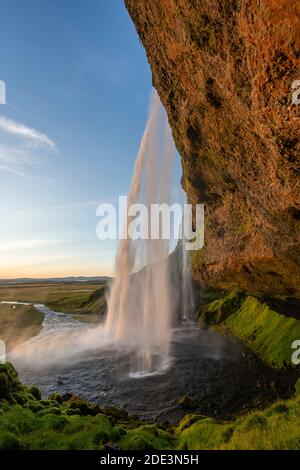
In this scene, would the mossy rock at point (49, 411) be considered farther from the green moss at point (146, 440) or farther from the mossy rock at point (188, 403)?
the mossy rock at point (188, 403)

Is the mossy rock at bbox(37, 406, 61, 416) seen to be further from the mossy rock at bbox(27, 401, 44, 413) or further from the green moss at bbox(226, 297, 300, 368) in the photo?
the green moss at bbox(226, 297, 300, 368)

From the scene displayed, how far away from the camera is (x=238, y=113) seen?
14219 millimetres

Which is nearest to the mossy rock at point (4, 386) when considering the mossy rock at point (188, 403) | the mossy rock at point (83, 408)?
the mossy rock at point (83, 408)

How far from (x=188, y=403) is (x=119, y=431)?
7.51 m

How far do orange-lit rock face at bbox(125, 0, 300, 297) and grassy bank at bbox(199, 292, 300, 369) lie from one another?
4.16m

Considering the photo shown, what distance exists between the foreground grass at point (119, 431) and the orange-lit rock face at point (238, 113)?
9900 millimetres

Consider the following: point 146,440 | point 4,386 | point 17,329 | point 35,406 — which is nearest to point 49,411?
point 35,406

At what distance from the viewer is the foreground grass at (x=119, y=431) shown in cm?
974

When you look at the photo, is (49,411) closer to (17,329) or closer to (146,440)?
(146,440)

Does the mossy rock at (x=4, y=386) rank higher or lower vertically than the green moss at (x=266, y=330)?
higher

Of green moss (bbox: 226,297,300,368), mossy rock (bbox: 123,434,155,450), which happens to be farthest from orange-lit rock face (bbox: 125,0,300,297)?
mossy rock (bbox: 123,434,155,450)

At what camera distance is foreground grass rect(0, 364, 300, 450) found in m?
9.74
